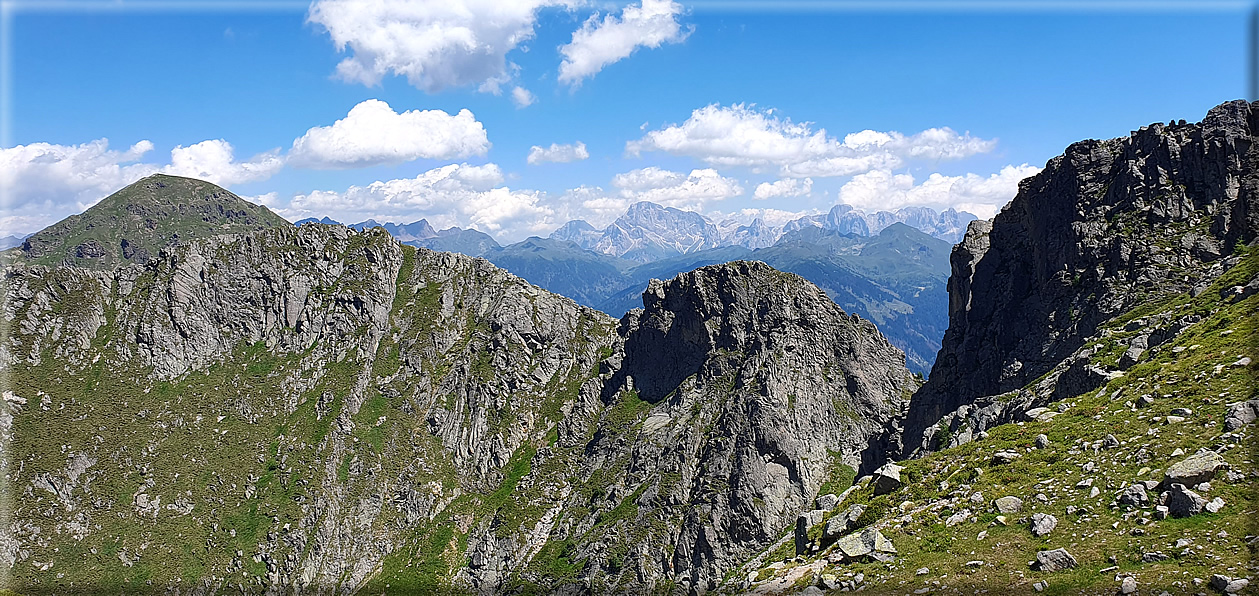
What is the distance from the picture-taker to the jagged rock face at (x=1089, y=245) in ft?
236

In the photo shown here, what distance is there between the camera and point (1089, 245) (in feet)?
275

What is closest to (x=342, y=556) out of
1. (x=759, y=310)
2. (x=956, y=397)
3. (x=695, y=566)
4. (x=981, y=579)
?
(x=695, y=566)

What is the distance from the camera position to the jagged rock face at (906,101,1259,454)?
7188cm

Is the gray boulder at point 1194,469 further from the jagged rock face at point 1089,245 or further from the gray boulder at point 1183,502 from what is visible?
the jagged rock face at point 1089,245

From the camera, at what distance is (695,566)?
158000 mm

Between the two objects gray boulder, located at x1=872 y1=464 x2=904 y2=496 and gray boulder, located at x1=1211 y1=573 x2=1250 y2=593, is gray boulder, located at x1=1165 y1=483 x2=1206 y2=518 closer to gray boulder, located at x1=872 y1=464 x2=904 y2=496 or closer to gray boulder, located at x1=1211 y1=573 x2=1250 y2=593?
gray boulder, located at x1=1211 y1=573 x2=1250 y2=593

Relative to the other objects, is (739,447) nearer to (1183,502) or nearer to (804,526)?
(804,526)

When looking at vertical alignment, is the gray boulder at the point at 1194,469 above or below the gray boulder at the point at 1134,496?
above

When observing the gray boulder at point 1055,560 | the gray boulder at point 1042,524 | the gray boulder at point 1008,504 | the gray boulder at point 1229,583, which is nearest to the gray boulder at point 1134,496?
the gray boulder at point 1042,524

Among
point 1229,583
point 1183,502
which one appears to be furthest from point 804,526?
point 1229,583

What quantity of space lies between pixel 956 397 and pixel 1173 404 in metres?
74.4

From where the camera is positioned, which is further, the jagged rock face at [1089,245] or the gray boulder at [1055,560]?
the jagged rock face at [1089,245]

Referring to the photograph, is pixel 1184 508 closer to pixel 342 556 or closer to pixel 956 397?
pixel 956 397

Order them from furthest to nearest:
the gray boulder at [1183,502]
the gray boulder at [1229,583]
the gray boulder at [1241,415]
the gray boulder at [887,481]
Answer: the gray boulder at [887,481], the gray boulder at [1241,415], the gray boulder at [1183,502], the gray boulder at [1229,583]
